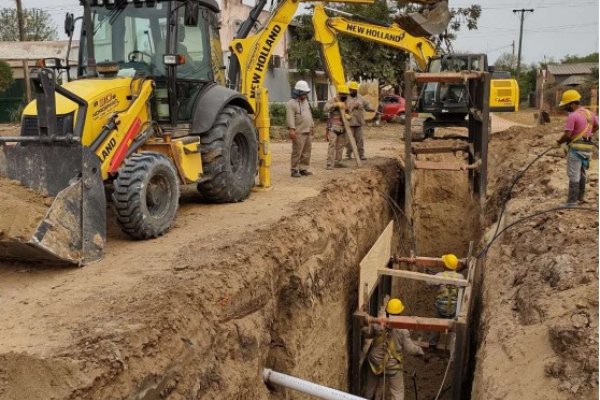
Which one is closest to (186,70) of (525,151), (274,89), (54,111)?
(54,111)

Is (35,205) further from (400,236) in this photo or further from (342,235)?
(400,236)

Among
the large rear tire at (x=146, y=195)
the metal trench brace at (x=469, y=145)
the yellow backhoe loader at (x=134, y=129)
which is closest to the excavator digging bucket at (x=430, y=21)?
the metal trench brace at (x=469, y=145)

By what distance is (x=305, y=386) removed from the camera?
5.37m

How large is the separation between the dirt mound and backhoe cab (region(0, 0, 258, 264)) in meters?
0.06

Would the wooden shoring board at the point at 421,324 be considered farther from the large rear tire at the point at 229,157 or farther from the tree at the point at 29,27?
the tree at the point at 29,27

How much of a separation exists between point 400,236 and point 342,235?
3.52 meters

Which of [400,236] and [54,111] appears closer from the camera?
[54,111]

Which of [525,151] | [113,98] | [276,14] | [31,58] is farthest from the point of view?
[31,58]

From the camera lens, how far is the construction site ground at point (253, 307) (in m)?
3.98

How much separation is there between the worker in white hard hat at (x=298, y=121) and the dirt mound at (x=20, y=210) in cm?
539

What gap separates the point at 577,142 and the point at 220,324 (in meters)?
5.63

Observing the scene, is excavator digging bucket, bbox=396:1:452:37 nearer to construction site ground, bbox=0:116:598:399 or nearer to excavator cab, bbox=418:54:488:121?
construction site ground, bbox=0:116:598:399

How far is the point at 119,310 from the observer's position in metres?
4.43

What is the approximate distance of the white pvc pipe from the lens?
5.04 meters
